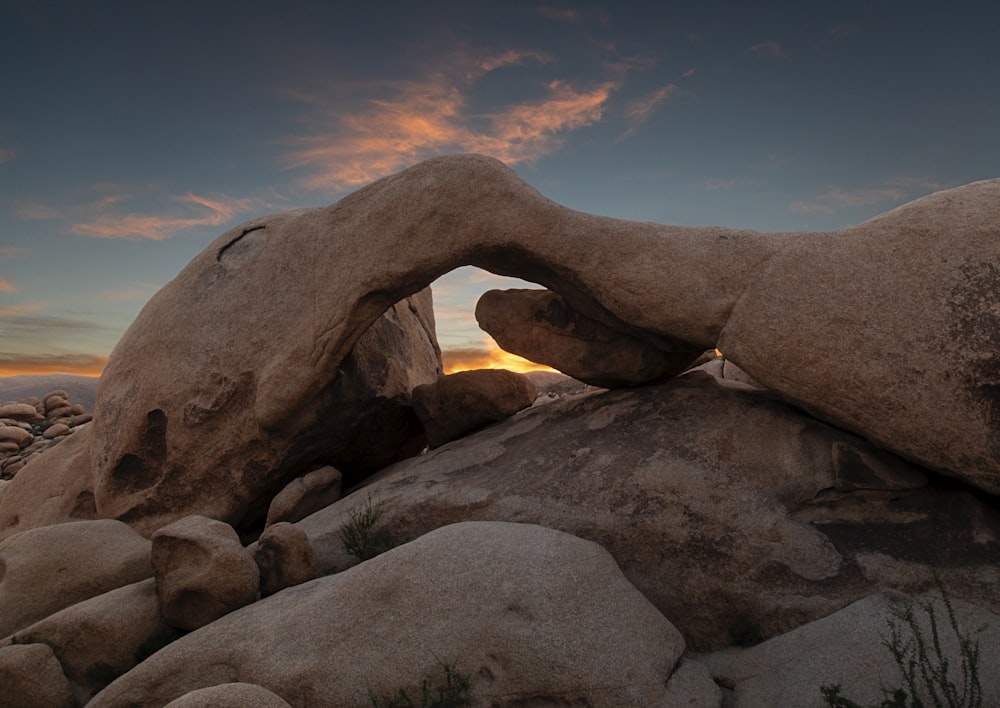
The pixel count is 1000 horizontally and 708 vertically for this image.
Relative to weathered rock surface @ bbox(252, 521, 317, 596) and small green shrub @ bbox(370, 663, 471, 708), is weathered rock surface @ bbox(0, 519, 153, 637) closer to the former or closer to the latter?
weathered rock surface @ bbox(252, 521, 317, 596)

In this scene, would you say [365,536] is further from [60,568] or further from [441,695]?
[60,568]

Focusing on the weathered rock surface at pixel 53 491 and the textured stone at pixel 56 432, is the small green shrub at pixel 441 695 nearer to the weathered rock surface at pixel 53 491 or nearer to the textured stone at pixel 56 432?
the weathered rock surface at pixel 53 491

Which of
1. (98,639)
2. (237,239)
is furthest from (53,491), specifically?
(98,639)

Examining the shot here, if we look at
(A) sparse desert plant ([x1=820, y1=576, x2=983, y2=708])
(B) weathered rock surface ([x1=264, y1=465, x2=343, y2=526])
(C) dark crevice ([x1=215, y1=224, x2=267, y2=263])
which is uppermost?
(C) dark crevice ([x1=215, y1=224, x2=267, y2=263])

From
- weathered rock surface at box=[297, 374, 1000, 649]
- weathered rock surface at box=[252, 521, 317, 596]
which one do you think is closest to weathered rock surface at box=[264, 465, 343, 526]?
weathered rock surface at box=[297, 374, 1000, 649]

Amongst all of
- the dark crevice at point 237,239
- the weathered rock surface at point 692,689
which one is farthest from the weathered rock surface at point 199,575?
the dark crevice at point 237,239

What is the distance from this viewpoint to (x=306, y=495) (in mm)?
8922

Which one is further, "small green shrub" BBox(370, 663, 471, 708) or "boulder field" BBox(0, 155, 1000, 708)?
"boulder field" BBox(0, 155, 1000, 708)

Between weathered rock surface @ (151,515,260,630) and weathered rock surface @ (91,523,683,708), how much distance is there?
37 centimetres

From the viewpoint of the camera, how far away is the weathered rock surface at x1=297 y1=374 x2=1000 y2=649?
598 centimetres

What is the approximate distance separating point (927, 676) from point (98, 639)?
6.10 meters

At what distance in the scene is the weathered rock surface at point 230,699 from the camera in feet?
13.7

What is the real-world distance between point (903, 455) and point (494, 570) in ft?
12.1

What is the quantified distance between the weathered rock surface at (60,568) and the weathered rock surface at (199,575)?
146cm
